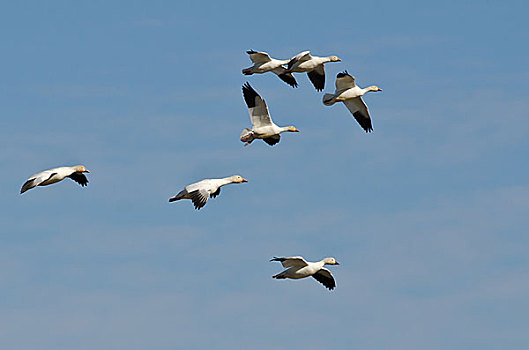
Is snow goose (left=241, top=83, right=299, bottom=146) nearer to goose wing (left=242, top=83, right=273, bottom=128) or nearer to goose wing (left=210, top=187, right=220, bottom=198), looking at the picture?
goose wing (left=242, top=83, right=273, bottom=128)

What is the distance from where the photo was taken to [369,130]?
117ft

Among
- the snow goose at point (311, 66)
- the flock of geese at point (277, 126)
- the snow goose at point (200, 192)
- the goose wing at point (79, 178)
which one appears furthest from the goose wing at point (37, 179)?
the snow goose at point (311, 66)

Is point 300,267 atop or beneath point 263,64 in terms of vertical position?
beneath

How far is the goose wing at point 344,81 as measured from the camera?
33906 millimetres

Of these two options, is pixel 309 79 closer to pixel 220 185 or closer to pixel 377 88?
pixel 377 88

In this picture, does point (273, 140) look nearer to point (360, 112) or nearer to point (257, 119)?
point (257, 119)

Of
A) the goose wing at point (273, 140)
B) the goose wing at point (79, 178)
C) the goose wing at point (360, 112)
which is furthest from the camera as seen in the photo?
the goose wing at point (360, 112)

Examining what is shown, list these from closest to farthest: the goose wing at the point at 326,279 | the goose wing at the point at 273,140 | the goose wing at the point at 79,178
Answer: the goose wing at the point at 79,178
the goose wing at the point at 326,279
the goose wing at the point at 273,140

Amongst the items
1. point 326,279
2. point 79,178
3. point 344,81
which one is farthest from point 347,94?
point 79,178

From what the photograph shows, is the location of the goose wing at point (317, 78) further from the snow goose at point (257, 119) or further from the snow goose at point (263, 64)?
the snow goose at point (257, 119)

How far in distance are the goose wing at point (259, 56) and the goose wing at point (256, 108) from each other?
0.80 metres

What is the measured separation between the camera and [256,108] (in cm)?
3328

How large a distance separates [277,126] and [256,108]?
79cm

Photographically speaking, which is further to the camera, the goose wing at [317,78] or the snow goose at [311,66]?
the goose wing at [317,78]
